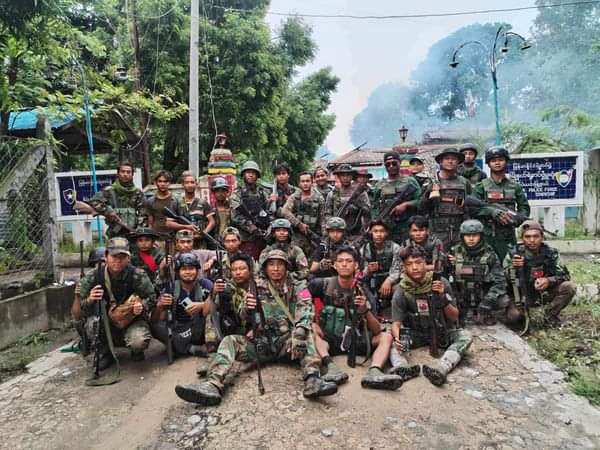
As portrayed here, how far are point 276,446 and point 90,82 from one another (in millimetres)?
6025

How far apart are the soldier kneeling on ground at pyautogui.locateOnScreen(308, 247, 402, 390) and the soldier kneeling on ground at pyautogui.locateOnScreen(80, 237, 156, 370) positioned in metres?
1.70

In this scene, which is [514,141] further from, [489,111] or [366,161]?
[489,111]

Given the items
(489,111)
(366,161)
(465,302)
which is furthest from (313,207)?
(489,111)

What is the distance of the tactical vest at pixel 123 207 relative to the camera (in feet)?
18.9

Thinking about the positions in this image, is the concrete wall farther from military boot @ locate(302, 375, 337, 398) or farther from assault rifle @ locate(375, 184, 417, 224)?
assault rifle @ locate(375, 184, 417, 224)

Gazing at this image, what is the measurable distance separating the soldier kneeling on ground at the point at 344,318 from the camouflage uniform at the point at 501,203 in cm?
226

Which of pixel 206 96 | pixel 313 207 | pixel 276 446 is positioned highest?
pixel 206 96

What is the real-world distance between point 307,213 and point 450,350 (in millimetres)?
2665

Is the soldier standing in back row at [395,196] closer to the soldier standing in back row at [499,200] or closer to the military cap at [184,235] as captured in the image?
the soldier standing in back row at [499,200]

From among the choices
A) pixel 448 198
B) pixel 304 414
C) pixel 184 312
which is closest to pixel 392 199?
pixel 448 198

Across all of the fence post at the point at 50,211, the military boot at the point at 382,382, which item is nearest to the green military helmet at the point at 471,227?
the military boot at the point at 382,382

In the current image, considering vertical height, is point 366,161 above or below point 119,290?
above

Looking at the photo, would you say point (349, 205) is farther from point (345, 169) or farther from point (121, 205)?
point (121, 205)

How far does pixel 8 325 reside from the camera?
511cm
